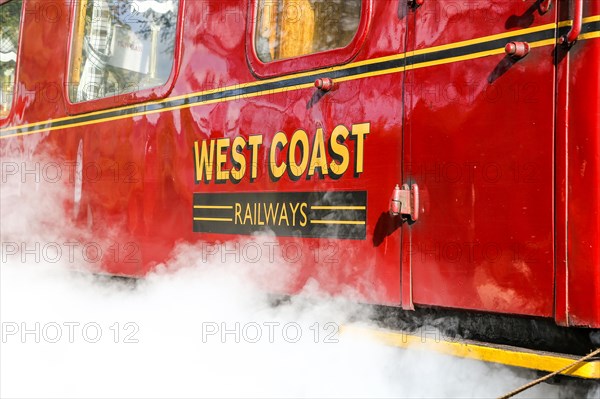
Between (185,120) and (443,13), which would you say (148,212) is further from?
(443,13)

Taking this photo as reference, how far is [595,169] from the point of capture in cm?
192

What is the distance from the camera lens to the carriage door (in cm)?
203

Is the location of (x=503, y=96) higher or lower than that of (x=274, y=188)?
higher

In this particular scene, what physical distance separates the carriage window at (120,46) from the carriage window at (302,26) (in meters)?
0.65

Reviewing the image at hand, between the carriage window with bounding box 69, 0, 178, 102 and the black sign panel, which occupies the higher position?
the carriage window with bounding box 69, 0, 178, 102

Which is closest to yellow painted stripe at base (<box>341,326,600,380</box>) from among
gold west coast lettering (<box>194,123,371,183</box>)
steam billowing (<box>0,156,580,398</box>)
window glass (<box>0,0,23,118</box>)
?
steam billowing (<box>0,156,580,398</box>)

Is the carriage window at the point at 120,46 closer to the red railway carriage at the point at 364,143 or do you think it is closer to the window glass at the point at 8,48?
the red railway carriage at the point at 364,143

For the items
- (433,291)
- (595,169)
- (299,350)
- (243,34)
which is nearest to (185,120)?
(243,34)

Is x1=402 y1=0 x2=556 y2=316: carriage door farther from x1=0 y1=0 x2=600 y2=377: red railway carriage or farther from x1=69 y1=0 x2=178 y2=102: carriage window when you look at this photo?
x1=69 y1=0 x2=178 y2=102: carriage window

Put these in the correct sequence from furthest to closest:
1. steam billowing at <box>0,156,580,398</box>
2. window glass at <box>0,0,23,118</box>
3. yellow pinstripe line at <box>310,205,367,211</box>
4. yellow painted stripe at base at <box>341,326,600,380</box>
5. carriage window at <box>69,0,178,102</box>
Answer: window glass at <box>0,0,23,118</box>, carriage window at <box>69,0,178,102</box>, steam billowing at <box>0,156,580,398</box>, yellow pinstripe line at <box>310,205,367,211</box>, yellow painted stripe at base at <box>341,326,600,380</box>

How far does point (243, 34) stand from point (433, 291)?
1.44m

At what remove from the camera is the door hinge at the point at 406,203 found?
2.30 metres

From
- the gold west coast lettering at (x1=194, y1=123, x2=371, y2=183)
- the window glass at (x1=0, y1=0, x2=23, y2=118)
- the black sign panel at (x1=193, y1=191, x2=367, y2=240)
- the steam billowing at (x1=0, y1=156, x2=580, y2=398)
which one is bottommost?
the steam billowing at (x1=0, y1=156, x2=580, y2=398)

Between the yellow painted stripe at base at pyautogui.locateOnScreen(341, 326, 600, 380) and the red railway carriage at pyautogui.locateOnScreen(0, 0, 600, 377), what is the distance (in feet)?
0.39
